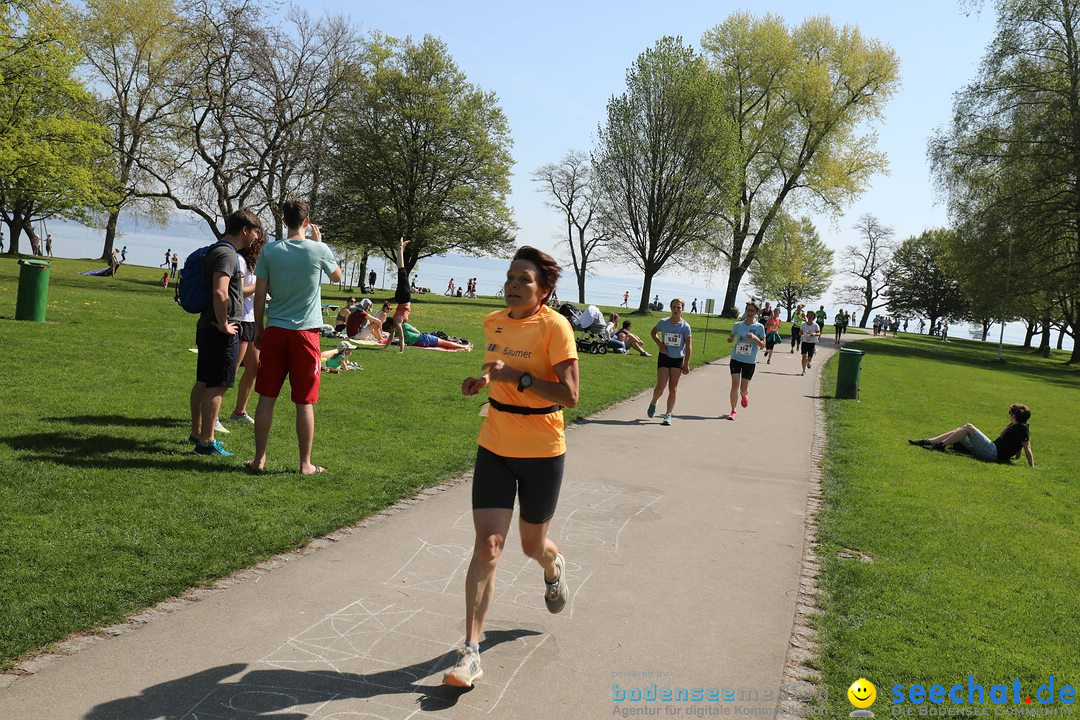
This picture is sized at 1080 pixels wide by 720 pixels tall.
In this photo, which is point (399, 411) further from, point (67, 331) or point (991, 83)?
point (991, 83)

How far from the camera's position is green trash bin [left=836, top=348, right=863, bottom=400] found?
17903 mm

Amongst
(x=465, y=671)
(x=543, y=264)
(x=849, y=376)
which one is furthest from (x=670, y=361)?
(x=465, y=671)

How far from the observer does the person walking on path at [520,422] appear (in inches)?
151

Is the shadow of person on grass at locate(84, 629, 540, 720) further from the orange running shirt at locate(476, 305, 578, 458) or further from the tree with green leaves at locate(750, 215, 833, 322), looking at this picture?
the tree with green leaves at locate(750, 215, 833, 322)

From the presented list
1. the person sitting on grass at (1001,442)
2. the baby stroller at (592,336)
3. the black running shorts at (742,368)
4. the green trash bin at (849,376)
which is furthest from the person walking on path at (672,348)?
the baby stroller at (592,336)

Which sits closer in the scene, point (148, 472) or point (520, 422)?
point (520, 422)

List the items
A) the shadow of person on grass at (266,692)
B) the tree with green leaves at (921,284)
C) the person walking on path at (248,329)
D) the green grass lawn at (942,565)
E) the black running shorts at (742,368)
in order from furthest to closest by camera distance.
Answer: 1. the tree with green leaves at (921,284)
2. the black running shorts at (742,368)
3. the person walking on path at (248,329)
4. the green grass lawn at (942,565)
5. the shadow of person on grass at (266,692)

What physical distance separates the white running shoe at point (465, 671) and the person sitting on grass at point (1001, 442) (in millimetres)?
10619

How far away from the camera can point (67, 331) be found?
14.5m

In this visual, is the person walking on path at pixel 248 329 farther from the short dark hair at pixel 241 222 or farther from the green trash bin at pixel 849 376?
the green trash bin at pixel 849 376

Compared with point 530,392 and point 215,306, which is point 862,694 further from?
point 215,306

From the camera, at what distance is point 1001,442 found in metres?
12.1

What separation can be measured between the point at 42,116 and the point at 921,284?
3329 inches

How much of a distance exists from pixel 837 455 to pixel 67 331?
1320 cm
